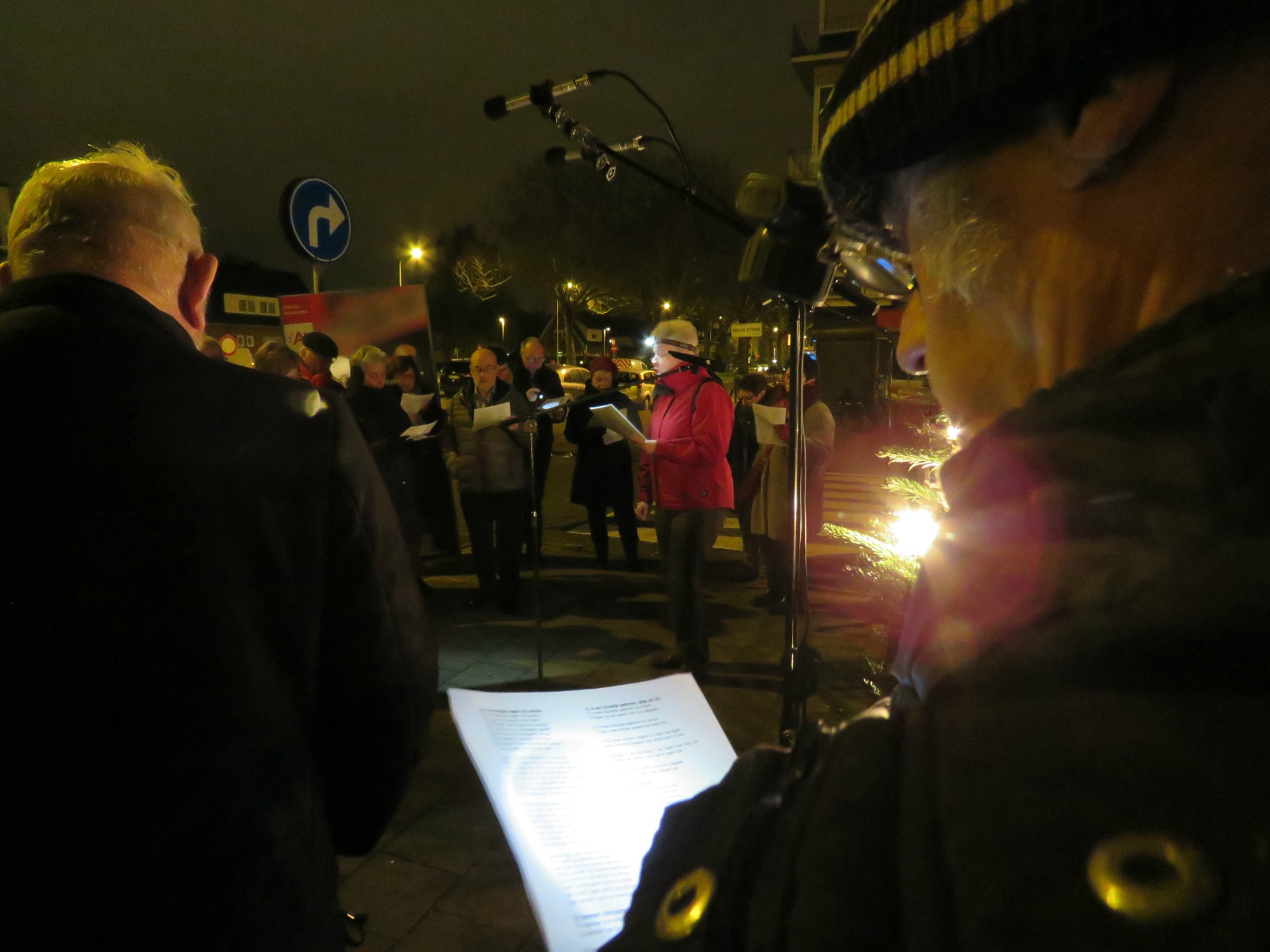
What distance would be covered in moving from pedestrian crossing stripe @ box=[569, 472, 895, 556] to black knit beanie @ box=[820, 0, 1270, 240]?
16.3 feet

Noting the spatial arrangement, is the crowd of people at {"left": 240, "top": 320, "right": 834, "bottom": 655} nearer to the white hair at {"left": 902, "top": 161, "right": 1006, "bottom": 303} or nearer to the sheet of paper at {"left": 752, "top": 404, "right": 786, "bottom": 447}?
the sheet of paper at {"left": 752, "top": 404, "right": 786, "bottom": 447}

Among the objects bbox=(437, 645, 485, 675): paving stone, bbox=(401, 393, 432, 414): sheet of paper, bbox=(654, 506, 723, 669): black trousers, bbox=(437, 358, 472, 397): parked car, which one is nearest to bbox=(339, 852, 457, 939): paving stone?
bbox=(437, 645, 485, 675): paving stone

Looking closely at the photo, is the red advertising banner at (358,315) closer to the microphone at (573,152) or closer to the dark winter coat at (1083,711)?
the microphone at (573,152)

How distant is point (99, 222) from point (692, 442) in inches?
126

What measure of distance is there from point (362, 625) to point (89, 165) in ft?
3.01

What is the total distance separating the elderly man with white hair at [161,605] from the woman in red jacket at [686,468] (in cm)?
295

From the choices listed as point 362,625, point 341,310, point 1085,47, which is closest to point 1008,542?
point 1085,47

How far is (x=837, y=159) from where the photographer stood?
24.5 inches

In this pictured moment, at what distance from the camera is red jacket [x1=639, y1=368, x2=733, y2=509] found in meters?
4.18

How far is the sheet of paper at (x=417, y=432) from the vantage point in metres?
5.41

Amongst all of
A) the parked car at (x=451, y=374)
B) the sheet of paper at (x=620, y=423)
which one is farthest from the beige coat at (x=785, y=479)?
the parked car at (x=451, y=374)

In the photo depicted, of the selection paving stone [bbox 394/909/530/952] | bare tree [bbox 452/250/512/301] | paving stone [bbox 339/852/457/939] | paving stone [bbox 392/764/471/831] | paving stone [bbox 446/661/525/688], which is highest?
bare tree [bbox 452/250/512/301]

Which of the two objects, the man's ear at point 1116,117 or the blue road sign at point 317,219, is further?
the blue road sign at point 317,219

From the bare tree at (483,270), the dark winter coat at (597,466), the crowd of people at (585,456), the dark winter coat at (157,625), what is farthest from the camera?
the bare tree at (483,270)
